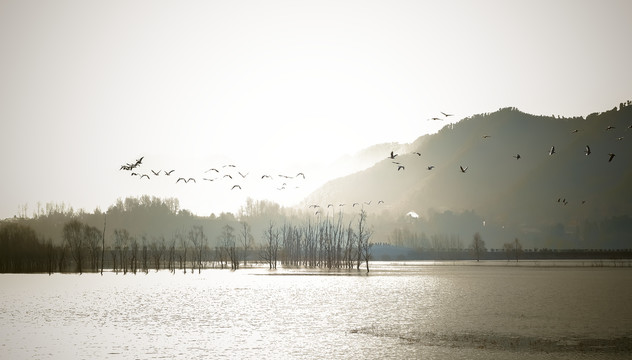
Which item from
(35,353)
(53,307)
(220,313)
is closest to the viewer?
(35,353)

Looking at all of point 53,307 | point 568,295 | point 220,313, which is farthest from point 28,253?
point 568,295

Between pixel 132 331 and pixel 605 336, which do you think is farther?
pixel 132 331

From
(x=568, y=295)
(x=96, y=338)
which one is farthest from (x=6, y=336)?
(x=568, y=295)

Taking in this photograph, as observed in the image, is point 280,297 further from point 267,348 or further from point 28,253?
point 28,253

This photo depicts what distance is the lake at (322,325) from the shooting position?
116 ft

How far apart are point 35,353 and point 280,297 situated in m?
40.9

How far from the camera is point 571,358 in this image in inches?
1294

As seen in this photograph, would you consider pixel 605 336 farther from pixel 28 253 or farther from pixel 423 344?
pixel 28 253

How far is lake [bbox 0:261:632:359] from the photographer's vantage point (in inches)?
1394

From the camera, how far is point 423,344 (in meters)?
37.7

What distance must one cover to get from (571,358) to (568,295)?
42141mm

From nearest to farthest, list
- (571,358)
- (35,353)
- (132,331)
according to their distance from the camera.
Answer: (571,358) < (35,353) < (132,331)

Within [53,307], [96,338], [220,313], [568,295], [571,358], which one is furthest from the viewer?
[568,295]

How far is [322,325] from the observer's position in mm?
47469
